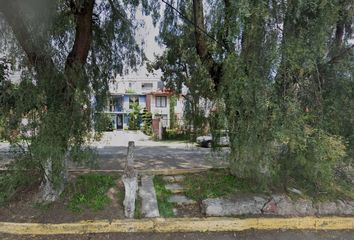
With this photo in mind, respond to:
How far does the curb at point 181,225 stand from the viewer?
16.7 feet

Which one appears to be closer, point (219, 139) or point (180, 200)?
point (180, 200)

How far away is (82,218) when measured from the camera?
A: 531 cm

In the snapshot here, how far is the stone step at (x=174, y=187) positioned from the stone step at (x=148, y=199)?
32 cm

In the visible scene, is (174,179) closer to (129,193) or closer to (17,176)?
(129,193)

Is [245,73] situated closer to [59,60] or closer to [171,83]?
[59,60]

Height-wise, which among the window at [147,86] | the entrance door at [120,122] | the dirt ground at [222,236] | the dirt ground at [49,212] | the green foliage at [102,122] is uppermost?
the window at [147,86]

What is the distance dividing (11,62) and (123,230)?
3.38 meters

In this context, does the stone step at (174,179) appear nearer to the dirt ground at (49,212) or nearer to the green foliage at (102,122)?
the dirt ground at (49,212)

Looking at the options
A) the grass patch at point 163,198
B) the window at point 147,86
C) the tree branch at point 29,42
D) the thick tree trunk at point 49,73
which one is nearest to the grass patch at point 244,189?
the grass patch at point 163,198

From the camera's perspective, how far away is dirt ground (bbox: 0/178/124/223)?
5313 mm

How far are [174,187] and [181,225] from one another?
1.35m

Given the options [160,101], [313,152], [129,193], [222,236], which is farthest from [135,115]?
[313,152]

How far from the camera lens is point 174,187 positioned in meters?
6.54

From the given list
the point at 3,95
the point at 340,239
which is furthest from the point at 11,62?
the point at 340,239
